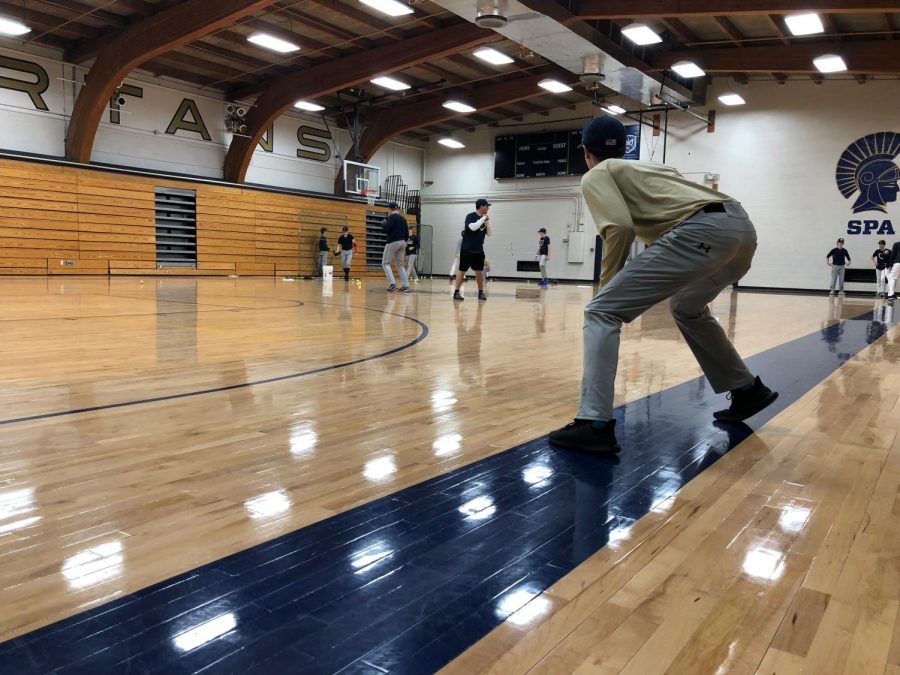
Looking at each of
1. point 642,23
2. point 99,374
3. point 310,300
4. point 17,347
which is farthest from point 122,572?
point 642,23

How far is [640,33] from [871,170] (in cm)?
967

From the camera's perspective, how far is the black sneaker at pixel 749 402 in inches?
130

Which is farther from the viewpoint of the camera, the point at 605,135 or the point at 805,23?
the point at 805,23

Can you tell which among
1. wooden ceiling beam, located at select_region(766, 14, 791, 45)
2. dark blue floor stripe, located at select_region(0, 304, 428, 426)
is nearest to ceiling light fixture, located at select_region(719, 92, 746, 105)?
wooden ceiling beam, located at select_region(766, 14, 791, 45)

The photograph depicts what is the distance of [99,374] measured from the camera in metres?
4.05

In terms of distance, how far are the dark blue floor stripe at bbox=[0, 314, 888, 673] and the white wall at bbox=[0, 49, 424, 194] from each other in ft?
60.3

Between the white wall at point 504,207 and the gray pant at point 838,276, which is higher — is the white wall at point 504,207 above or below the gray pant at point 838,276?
above

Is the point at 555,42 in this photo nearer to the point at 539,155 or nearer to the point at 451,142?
the point at 539,155

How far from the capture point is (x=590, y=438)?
2734 mm

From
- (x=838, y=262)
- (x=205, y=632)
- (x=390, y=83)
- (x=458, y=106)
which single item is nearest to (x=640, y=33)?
(x=390, y=83)

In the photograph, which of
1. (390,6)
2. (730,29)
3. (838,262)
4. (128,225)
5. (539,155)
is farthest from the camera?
(539,155)

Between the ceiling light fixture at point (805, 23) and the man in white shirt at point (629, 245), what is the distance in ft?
46.4

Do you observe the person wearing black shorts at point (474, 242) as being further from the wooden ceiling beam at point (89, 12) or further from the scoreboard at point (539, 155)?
the scoreboard at point (539, 155)

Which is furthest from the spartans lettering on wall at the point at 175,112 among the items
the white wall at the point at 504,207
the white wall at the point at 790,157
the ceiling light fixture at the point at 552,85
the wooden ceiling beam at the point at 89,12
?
the white wall at the point at 790,157
